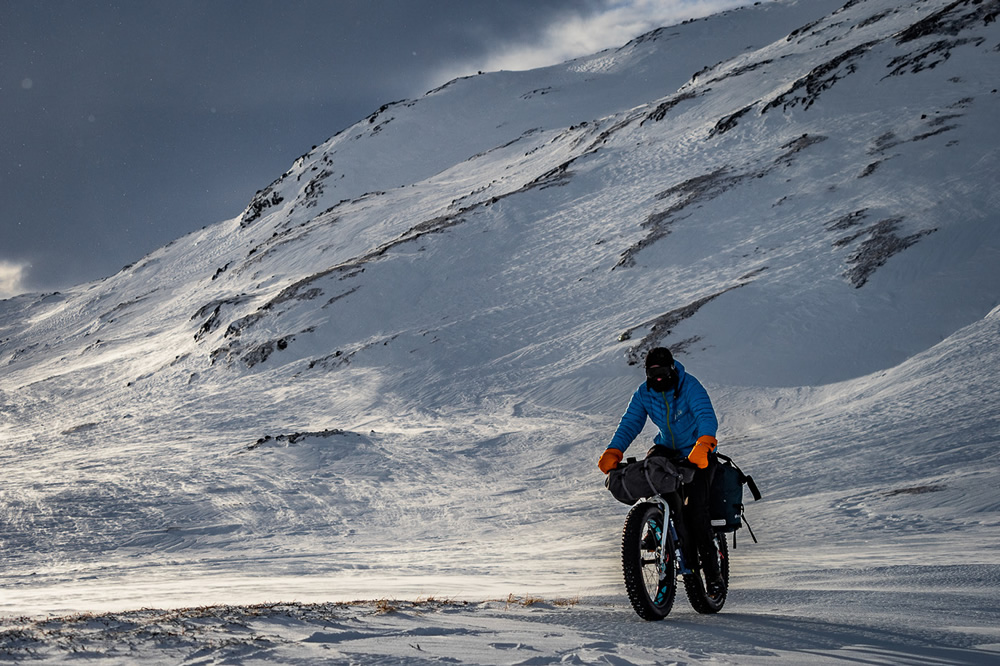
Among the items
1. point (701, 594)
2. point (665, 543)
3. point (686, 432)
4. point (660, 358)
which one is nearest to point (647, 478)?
point (665, 543)

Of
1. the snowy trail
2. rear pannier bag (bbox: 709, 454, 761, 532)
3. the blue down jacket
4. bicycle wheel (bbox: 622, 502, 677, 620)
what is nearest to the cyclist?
the blue down jacket

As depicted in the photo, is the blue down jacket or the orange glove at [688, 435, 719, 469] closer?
the orange glove at [688, 435, 719, 469]

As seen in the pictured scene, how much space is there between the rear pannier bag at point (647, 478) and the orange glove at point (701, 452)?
116 millimetres

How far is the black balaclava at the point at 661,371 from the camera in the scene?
5328 mm

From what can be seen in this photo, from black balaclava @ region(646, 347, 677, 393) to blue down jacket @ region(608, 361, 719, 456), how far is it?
5 cm

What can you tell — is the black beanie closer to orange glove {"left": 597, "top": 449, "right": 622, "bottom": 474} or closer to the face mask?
the face mask

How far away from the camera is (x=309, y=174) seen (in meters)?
99.9

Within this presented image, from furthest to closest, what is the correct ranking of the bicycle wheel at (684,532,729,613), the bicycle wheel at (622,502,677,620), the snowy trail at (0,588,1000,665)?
the bicycle wheel at (684,532,729,613)
the bicycle wheel at (622,502,677,620)
the snowy trail at (0,588,1000,665)

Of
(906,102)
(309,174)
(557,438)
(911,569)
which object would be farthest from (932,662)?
(309,174)

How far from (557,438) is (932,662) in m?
16.3

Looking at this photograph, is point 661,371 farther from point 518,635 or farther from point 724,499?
point 518,635

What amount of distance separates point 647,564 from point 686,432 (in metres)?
0.99

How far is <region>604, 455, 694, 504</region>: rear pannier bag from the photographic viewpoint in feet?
16.4

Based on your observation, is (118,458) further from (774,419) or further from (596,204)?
(596,204)
